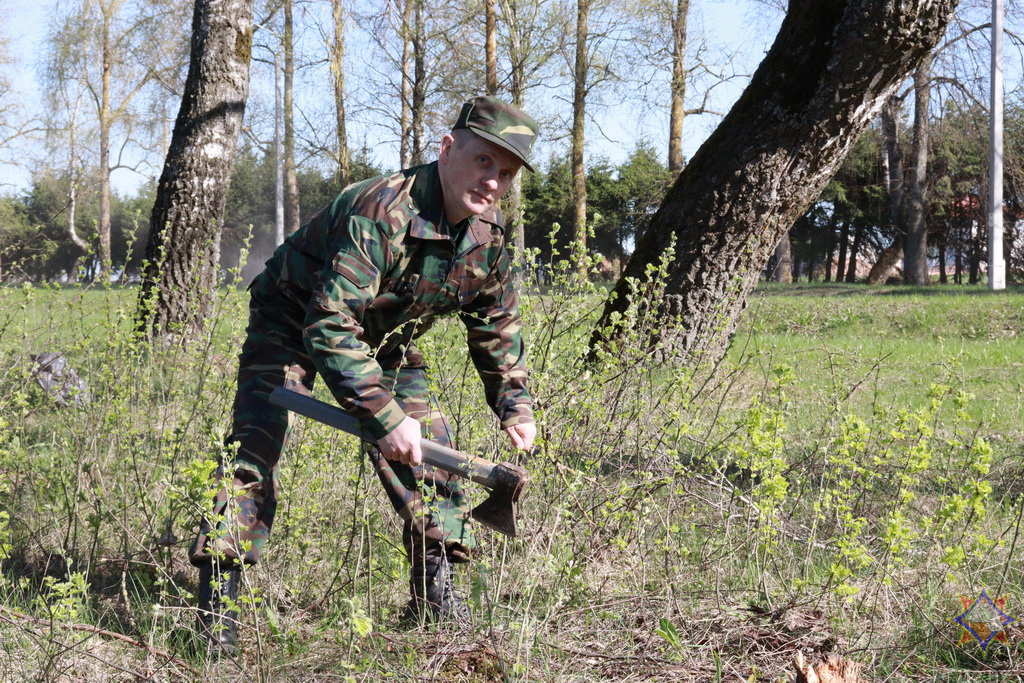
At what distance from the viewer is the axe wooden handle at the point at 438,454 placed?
95.7 inches

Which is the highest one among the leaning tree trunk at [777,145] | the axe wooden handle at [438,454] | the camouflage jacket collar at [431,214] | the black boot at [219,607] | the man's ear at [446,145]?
the leaning tree trunk at [777,145]

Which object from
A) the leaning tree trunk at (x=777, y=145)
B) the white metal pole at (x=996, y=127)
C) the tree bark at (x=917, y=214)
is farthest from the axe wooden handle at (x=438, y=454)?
the tree bark at (x=917, y=214)

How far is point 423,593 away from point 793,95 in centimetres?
382

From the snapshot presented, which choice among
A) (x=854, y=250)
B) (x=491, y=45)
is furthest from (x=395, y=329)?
(x=854, y=250)

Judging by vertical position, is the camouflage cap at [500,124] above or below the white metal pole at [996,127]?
below

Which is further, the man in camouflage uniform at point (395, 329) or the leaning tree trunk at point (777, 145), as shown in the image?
the leaning tree trunk at point (777, 145)

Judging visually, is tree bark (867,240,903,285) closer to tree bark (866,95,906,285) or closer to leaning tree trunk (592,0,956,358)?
tree bark (866,95,906,285)

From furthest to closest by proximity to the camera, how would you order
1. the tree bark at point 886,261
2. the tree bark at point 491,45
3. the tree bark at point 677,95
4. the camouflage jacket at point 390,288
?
the tree bark at point 886,261 → the tree bark at point 677,95 → the tree bark at point 491,45 → the camouflage jacket at point 390,288

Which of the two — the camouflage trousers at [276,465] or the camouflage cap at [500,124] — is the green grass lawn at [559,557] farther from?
the camouflage cap at [500,124]

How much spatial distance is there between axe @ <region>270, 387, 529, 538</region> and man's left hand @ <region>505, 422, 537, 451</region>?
27 cm

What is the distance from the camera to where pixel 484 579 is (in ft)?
7.50

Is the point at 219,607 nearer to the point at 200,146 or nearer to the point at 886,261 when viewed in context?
the point at 200,146

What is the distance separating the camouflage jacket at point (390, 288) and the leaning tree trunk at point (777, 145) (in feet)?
6.42

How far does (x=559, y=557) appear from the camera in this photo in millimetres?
2926
